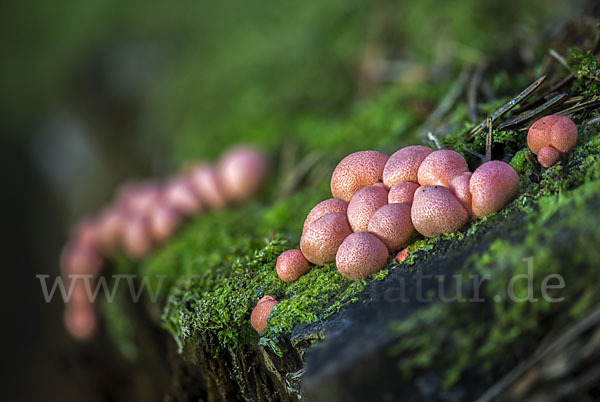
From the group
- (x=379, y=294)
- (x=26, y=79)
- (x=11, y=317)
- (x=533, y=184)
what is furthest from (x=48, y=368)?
(x=26, y=79)

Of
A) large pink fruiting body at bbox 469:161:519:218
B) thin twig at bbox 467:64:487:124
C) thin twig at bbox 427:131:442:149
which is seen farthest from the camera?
thin twig at bbox 467:64:487:124

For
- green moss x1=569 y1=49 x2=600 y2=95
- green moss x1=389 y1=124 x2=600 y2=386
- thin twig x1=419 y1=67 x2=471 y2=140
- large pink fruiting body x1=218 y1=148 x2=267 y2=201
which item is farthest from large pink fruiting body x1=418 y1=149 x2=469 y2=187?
large pink fruiting body x1=218 y1=148 x2=267 y2=201

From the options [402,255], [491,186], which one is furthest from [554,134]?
[402,255]

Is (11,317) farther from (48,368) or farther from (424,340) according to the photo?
(424,340)

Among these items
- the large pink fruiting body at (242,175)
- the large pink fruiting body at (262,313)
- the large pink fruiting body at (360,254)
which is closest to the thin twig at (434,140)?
the large pink fruiting body at (360,254)

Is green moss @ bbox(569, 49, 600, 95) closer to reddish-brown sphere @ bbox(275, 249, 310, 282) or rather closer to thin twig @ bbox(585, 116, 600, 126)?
thin twig @ bbox(585, 116, 600, 126)

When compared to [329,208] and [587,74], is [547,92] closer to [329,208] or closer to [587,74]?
[587,74]
